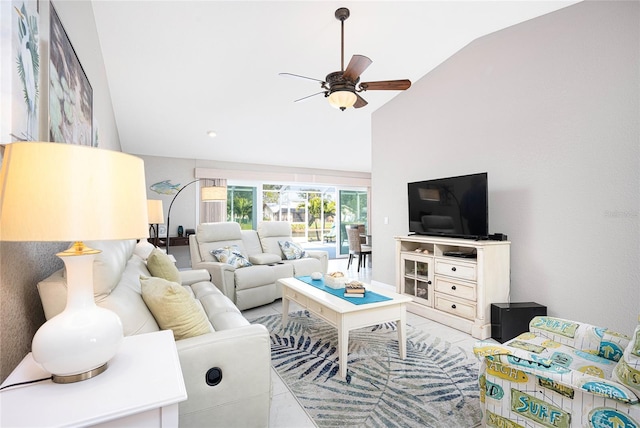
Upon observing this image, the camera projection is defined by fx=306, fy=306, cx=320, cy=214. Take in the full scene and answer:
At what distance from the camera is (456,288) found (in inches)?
125

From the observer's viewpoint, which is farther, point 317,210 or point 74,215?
point 317,210

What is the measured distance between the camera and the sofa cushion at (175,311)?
1.47 metres

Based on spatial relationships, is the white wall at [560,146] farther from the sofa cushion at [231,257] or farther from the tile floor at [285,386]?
the sofa cushion at [231,257]

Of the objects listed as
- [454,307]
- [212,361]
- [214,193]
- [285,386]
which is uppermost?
[214,193]

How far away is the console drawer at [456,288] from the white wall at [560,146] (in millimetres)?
551

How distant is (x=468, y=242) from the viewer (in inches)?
120

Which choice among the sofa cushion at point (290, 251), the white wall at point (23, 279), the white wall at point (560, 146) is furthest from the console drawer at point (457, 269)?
the white wall at point (23, 279)

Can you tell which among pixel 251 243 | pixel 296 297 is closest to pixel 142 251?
pixel 296 297

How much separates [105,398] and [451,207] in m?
3.33

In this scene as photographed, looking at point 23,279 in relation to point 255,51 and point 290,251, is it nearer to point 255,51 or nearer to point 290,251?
point 255,51

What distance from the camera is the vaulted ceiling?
8.88ft

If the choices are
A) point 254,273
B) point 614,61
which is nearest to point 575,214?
point 614,61

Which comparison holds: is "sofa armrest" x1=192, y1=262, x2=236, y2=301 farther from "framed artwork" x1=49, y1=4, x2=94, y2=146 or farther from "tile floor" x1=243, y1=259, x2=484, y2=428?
"framed artwork" x1=49, y1=4, x2=94, y2=146

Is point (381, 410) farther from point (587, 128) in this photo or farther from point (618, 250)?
point (587, 128)
